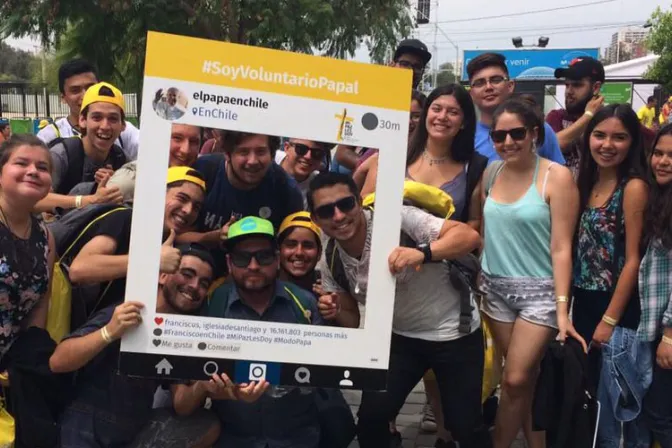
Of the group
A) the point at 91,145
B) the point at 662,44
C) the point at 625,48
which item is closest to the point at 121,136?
the point at 91,145

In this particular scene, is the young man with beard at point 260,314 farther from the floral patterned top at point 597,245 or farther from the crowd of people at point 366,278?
the floral patterned top at point 597,245

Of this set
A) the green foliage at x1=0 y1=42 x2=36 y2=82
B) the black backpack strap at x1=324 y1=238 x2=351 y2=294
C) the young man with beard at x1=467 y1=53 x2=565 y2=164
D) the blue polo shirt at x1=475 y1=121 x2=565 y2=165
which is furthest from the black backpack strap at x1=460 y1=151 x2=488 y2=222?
the green foliage at x1=0 y1=42 x2=36 y2=82

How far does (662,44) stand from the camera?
28.7 m

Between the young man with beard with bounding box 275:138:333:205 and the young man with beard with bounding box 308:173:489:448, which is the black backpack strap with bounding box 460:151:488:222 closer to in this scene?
the young man with beard with bounding box 308:173:489:448

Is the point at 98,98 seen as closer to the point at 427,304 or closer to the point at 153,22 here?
the point at 427,304

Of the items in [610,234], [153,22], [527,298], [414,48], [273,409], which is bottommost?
[273,409]

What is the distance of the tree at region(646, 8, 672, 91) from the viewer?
2695cm

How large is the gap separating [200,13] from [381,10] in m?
4.44

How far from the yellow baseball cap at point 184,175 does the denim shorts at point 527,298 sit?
154 centimetres

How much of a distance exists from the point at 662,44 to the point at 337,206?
98.9ft

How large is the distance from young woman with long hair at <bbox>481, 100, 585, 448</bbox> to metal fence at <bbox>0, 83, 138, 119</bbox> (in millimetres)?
23766

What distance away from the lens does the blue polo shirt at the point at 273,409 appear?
3.06 m

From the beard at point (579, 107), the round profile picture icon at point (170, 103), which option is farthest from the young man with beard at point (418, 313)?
the beard at point (579, 107)

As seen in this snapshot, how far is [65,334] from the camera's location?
3207 mm
